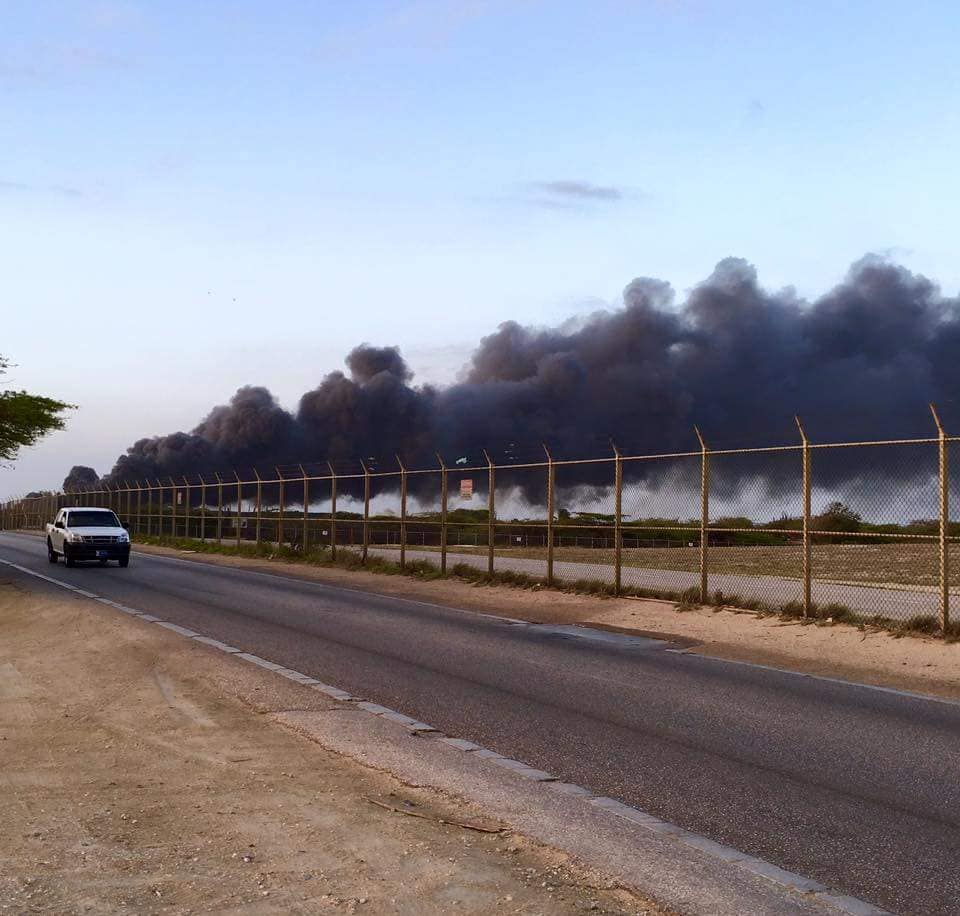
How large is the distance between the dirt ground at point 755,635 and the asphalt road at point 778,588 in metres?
1.79

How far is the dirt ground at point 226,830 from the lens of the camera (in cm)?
471

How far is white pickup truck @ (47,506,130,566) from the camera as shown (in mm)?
33188

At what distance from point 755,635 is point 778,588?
11.3 metres

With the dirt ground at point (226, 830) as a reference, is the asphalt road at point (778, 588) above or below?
below

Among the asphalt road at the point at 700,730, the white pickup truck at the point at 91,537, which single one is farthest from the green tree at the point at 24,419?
the asphalt road at the point at 700,730

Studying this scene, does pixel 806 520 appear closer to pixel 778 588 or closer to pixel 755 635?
pixel 755 635

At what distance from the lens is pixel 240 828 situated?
575 cm

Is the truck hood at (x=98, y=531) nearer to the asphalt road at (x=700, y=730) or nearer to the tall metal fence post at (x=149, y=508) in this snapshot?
the asphalt road at (x=700, y=730)

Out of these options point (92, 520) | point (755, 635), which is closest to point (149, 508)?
point (92, 520)

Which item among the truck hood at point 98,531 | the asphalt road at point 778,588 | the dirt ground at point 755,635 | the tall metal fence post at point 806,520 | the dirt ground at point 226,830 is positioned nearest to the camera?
the dirt ground at point 226,830

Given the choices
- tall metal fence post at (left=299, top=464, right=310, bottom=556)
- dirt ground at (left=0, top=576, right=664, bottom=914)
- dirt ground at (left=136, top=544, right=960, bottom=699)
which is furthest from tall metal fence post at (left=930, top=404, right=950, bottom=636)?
tall metal fence post at (left=299, top=464, right=310, bottom=556)

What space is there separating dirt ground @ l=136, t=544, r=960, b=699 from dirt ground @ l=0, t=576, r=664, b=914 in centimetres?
626

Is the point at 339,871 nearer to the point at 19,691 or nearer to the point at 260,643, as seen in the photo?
the point at 19,691

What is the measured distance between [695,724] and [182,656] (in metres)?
6.52
